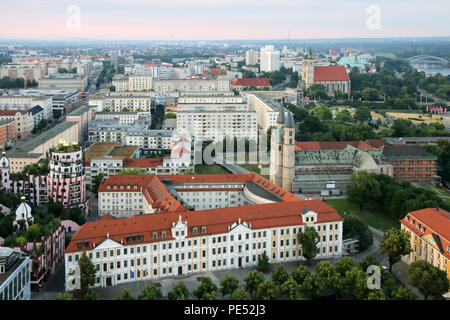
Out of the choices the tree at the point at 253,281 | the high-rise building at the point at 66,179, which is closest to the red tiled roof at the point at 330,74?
the high-rise building at the point at 66,179

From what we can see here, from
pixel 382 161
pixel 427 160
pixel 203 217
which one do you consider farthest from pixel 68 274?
pixel 427 160

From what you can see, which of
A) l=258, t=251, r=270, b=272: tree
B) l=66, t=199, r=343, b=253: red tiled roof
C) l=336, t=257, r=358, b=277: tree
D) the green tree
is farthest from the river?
the green tree

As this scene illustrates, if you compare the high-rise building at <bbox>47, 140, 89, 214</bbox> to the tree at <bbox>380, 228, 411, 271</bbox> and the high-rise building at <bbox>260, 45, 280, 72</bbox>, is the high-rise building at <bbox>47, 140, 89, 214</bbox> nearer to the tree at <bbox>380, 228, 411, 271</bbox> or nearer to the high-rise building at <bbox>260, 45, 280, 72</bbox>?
the tree at <bbox>380, 228, 411, 271</bbox>

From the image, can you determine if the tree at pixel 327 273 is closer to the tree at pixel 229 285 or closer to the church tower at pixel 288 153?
the tree at pixel 229 285

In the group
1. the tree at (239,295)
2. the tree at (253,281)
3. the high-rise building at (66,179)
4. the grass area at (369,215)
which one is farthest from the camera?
the high-rise building at (66,179)
